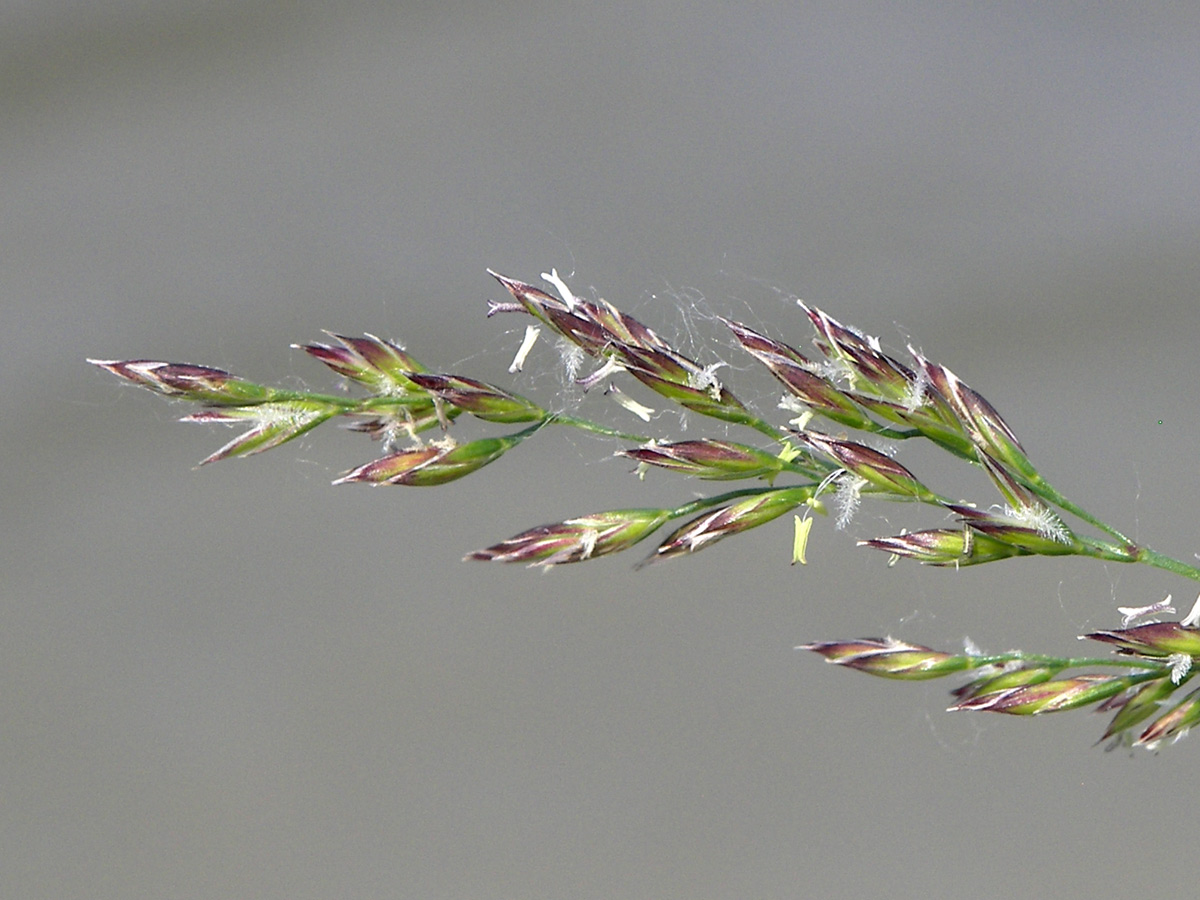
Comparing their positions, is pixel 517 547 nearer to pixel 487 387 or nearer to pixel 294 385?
pixel 487 387

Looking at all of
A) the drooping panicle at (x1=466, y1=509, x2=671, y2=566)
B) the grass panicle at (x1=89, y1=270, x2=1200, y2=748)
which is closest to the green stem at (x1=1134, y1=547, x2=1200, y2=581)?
the grass panicle at (x1=89, y1=270, x2=1200, y2=748)

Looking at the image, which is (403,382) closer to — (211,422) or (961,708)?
(211,422)

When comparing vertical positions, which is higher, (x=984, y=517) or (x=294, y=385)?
(x=294, y=385)

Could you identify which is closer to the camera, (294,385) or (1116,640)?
(1116,640)

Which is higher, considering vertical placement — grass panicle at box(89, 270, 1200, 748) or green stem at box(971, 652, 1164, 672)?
grass panicle at box(89, 270, 1200, 748)

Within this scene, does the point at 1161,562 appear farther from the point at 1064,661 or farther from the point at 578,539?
the point at 578,539

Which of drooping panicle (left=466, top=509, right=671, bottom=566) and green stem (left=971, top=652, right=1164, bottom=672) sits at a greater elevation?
drooping panicle (left=466, top=509, right=671, bottom=566)

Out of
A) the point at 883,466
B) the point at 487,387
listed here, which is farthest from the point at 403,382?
the point at 883,466

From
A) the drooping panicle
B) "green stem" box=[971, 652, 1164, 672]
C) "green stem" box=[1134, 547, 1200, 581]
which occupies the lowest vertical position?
"green stem" box=[971, 652, 1164, 672]

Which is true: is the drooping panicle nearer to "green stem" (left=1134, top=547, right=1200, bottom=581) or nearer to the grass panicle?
the grass panicle

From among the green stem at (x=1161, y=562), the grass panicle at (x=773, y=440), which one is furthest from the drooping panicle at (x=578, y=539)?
the green stem at (x=1161, y=562)

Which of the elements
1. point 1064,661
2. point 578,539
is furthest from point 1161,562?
point 578,539
